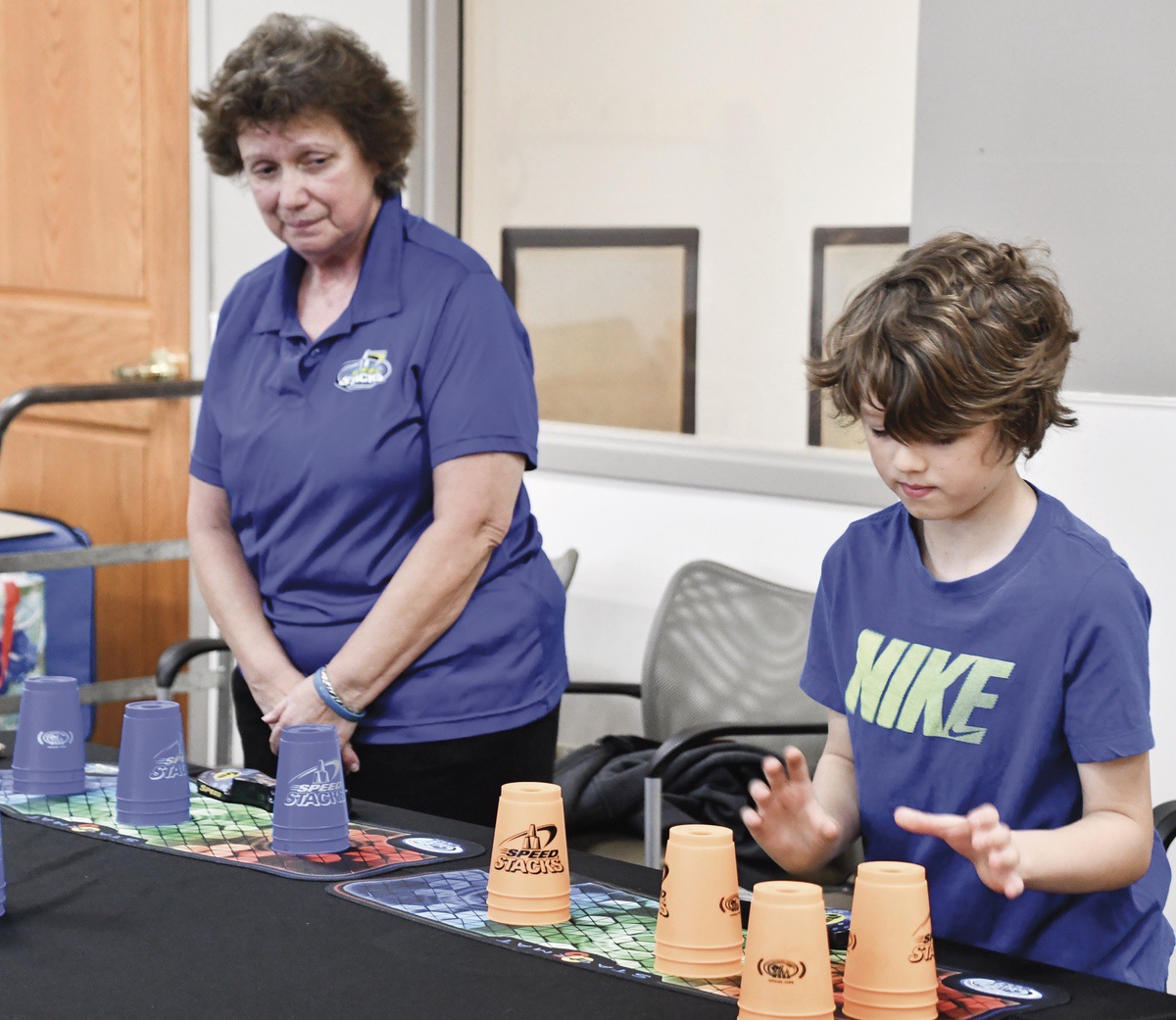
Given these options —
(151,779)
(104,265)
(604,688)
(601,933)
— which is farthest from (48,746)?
(104,265)

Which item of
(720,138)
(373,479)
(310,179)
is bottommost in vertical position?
(373,479)

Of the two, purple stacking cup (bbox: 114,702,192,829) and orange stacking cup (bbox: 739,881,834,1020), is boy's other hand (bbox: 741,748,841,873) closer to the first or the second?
orange stacking cup (bbox: 739,881,834,1020)

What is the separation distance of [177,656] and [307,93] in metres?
1.08

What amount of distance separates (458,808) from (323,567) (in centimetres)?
34

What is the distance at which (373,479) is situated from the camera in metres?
1.96

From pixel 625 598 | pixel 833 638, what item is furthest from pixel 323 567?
pixel 625 598

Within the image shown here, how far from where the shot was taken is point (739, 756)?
2451 mm

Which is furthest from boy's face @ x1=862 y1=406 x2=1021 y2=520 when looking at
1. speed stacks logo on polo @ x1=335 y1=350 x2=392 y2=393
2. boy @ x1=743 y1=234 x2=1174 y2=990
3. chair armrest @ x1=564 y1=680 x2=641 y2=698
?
chair armrest @ x1=564 y1=680 x2=641 y2=698

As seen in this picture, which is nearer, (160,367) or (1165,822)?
(1165,822)

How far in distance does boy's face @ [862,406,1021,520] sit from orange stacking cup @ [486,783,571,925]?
401mm

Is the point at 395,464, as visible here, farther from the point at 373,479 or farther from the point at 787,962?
the point at 787,962

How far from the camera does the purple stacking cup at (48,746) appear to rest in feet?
5.59

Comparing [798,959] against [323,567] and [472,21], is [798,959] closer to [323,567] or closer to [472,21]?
[323,567]

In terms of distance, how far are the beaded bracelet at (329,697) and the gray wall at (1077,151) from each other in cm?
114
